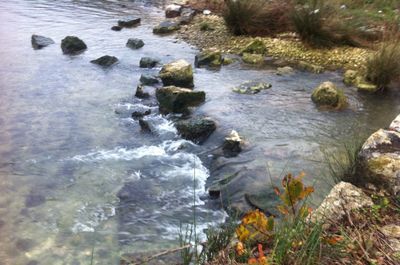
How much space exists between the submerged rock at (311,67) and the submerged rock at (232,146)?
3.33 metres

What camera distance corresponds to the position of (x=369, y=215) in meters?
2.67

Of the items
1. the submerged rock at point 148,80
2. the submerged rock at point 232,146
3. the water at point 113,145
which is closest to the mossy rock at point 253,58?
the water at point 113,145

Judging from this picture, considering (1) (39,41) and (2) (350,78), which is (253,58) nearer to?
(2) (350,78)

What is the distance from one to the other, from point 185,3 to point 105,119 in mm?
8047

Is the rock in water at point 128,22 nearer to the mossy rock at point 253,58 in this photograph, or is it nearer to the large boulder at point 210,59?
the large boulder at point 210,59

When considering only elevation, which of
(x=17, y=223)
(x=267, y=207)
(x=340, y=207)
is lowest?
(x=17, y=223)

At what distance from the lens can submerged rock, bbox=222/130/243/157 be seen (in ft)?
17.4

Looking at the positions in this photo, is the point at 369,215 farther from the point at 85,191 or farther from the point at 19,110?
the point at 19,110

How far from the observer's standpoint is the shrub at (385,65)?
6801 millimetres

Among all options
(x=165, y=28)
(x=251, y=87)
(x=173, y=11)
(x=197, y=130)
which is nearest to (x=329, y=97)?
(x=251, y=87)

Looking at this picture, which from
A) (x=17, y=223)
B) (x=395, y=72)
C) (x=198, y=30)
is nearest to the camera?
(x=17, y=223)

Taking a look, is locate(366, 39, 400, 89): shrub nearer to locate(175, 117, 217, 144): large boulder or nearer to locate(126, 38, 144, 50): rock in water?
locate(175, 117, 217, 144): large boulder

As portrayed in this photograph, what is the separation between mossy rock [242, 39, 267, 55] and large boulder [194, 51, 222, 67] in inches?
30.9

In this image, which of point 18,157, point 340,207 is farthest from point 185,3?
point 340,207
